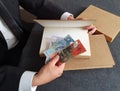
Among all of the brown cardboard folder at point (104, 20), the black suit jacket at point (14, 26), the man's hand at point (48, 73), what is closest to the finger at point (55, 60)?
the man's hand at point (48, 73)

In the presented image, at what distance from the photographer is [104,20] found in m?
0.93

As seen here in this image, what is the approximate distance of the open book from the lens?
2.51 feet

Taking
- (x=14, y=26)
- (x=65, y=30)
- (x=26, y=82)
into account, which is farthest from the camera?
(x=14, y=26)

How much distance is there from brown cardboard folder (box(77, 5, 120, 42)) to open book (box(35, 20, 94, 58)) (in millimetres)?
108

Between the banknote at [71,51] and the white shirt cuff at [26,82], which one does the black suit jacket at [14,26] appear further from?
the banknote at [71,51]

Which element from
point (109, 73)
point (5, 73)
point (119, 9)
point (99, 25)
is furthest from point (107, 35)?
point (5, 73)

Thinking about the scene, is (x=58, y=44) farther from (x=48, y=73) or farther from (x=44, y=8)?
(x=44, y=8)

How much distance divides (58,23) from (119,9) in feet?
1.50

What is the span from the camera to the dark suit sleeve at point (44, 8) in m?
1.01

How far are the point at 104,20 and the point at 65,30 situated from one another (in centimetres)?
24

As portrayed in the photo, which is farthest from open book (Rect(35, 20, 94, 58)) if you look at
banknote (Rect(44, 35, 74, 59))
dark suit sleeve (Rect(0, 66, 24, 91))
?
dark suit sleeve (Rect(0, 66, 24, 91))

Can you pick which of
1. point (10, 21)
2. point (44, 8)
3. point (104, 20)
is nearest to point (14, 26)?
point (10, 21)

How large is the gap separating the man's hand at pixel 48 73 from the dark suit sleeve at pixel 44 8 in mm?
385

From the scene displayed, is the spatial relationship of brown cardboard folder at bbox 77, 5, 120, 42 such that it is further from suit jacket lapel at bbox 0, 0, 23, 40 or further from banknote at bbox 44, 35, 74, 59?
suit jacket lapel at bbox 0, 0, 23, 40
